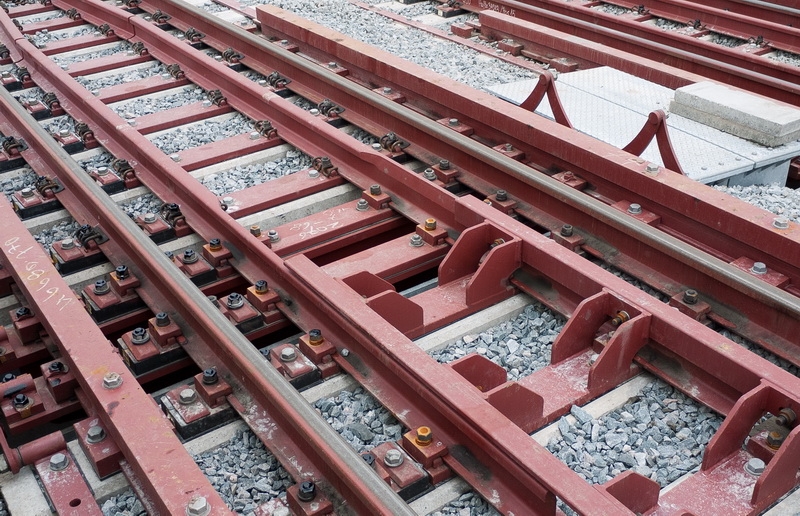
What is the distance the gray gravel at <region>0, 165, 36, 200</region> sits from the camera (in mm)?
6391

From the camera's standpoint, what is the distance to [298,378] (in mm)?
4184

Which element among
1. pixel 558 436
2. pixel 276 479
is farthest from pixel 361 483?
pixel 558 436

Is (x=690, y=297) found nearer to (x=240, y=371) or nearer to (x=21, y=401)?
(x=240, y=371)

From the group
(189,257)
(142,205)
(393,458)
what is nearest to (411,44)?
(142,205)

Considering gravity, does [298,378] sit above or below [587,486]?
below

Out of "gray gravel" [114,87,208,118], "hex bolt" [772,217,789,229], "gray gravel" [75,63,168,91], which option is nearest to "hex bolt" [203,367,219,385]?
"hex bolt" [772,217,789,229]

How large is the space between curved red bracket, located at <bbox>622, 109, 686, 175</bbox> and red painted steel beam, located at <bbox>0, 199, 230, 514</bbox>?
12.0 ft

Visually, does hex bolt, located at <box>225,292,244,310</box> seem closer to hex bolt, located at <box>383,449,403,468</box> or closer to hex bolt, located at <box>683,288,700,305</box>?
hex bolt, located at <box>383,449,403,468</box>

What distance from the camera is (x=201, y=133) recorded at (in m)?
7.02

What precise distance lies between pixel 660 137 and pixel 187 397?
3.51m

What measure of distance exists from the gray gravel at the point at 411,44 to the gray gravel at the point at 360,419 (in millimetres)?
4466

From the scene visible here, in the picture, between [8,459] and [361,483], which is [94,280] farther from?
[361,483]

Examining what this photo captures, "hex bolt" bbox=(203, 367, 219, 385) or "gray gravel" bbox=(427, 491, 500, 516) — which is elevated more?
"hex bolt" bbox=(203, 367, 219, 385)

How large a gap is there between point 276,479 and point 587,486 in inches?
52.0
